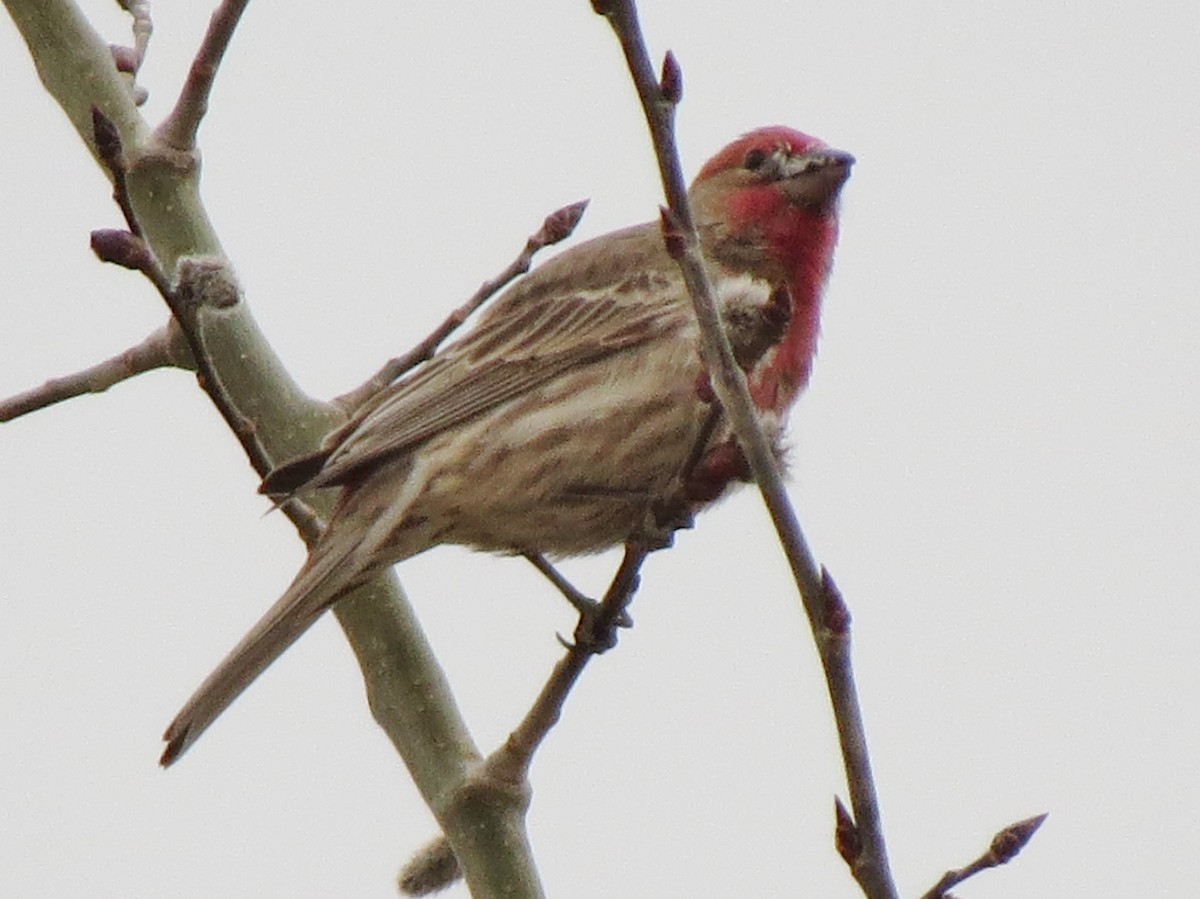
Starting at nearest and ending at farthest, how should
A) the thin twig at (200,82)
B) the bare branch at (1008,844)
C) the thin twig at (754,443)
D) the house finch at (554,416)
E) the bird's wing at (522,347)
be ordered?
the thin twig at (754,443), the bare branch at (1008,844), the thin twig at (200,82), the house finch at (554,416), the bird's wing at (522,347)

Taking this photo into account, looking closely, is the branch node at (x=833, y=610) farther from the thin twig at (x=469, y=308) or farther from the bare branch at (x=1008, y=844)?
the thin twig at (x=469, y=308)

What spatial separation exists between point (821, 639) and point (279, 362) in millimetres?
2338

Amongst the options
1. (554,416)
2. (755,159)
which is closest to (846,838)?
(554,416)

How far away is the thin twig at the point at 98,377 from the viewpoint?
4734 millimetres

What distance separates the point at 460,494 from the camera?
18.5 ft

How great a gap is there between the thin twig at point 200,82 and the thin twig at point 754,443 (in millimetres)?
1816

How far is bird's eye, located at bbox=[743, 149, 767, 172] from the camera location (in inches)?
297

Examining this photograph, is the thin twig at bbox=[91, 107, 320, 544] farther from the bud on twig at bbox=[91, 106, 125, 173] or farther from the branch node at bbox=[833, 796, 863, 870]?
the branch node at bbox=[833, 796, 863, 870]

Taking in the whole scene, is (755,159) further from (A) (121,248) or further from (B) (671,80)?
(B) (671,80)

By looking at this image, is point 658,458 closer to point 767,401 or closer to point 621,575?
point 767,401

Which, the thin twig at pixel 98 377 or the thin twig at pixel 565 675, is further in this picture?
the thin twig at pixel 98 377

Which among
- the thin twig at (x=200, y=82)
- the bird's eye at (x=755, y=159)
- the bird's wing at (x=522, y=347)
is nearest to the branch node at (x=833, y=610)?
the thin twig at (x=200, y=82)

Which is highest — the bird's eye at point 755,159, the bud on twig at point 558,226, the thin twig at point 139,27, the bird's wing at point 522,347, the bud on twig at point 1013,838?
the thin twig at point 139,27

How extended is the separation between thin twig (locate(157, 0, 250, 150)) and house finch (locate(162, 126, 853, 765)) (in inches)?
33.9
